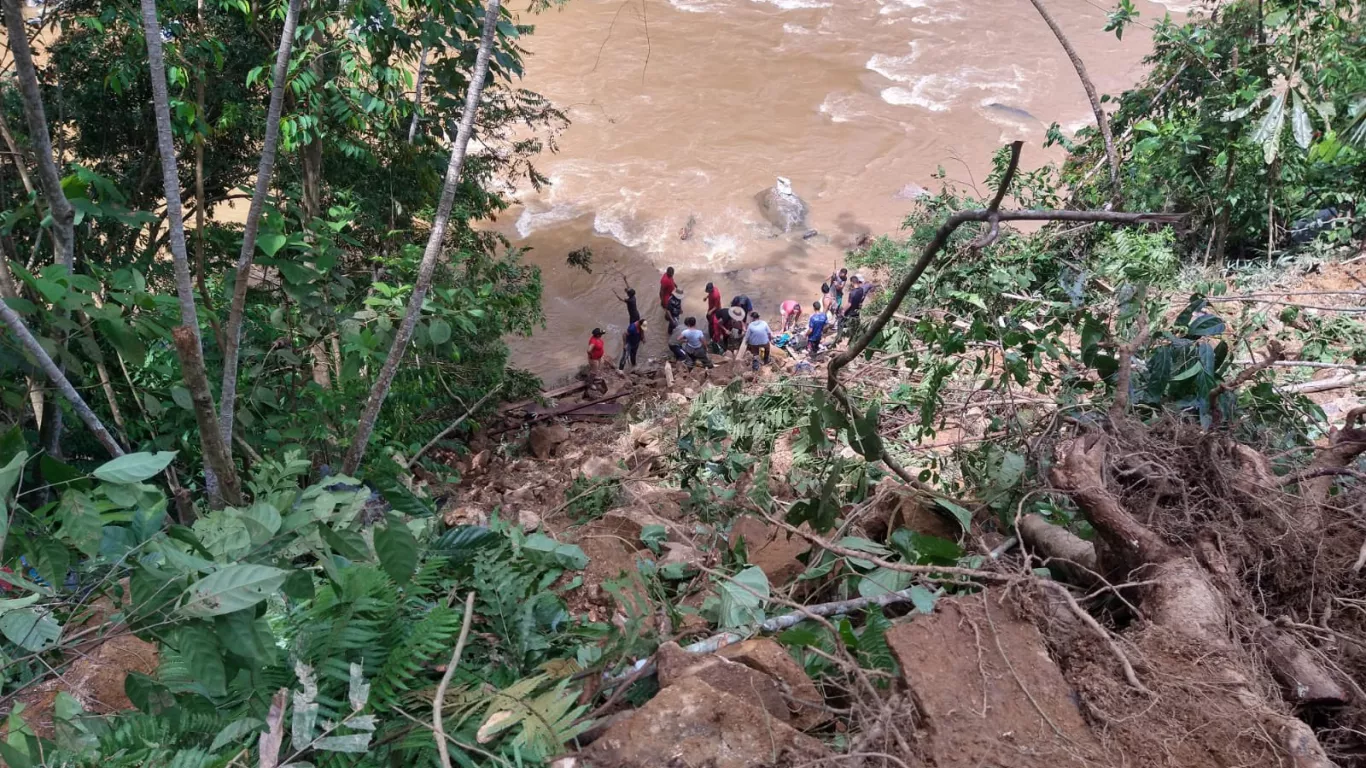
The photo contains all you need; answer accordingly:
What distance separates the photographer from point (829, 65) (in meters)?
17.9

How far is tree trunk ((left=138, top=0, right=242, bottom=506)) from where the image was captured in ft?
6.21

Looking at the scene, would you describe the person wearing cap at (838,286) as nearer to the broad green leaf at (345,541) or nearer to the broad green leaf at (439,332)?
the broad green leaf at (439,332)

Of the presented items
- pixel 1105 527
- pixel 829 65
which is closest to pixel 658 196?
pixel 829 65

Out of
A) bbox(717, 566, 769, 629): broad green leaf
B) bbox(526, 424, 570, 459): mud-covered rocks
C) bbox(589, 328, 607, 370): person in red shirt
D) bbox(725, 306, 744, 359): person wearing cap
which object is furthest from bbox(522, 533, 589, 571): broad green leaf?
bbox(725, 306, 744, 359): person wearing cap

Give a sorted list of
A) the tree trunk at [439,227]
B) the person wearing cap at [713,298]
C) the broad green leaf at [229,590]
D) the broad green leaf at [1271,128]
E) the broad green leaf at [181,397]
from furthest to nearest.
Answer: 1. the person wearing cap at [713,298]
2. the broad green leaf at [1271,128]
3. the broad green leaf at [181,397]
4. the tree trunk at [439,227]
5. the broad green leaf at [229,590]

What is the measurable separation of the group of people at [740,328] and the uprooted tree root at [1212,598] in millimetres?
7410

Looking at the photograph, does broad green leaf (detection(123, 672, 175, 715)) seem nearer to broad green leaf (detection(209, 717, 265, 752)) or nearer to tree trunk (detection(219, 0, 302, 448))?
broad green leaf (detection(209, 717, 265, 752))

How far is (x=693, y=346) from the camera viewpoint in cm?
1049

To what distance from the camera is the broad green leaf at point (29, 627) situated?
1269 millimetres

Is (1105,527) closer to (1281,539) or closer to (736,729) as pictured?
(1281,539)

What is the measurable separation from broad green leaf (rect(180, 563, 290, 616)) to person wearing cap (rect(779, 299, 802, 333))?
10457 mm

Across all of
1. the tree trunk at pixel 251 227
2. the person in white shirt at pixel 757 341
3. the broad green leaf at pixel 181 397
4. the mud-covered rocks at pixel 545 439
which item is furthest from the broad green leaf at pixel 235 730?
the person in white shirt at pixel 757 341

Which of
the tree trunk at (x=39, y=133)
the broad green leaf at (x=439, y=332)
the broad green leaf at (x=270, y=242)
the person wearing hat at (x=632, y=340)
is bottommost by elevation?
the person wearing hat at (x=632, y=340)

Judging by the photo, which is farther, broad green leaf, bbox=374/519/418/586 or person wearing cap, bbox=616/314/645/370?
person wearing cap, bbox=616/314/645/370
